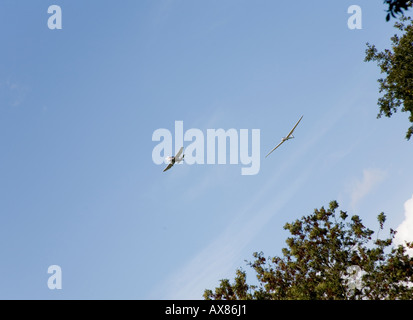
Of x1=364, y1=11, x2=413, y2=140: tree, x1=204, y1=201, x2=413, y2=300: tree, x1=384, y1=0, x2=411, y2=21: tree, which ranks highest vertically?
x1=364, y1=11, x2=413, y2=140: tree

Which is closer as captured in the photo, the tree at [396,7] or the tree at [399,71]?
the tree at [396,7]

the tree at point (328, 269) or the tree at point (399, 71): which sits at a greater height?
A: the tree at point (399, 71)

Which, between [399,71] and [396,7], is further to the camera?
[399,71]

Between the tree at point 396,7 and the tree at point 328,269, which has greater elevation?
the tree at point 396,7

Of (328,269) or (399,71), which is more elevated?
(399,71)

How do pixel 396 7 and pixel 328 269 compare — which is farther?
pixel 328 269

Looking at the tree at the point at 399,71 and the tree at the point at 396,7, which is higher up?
the tree at the point at 399,71

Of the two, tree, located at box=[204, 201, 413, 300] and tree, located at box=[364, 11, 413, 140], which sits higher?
tree, located at box=[364, 11, 413, 140]

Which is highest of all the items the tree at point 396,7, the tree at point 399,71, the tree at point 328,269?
the tree at point 399,71

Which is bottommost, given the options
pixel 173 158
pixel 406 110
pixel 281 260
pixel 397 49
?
pixel 281 260

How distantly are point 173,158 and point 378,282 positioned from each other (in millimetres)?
17840
